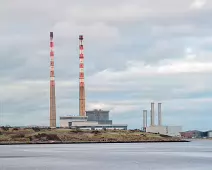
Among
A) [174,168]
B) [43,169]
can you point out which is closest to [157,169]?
[174,168]

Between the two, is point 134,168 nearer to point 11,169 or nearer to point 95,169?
point 95,169

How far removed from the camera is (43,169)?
76.6 m

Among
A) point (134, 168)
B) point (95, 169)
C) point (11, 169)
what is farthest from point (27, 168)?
point (134, 168)

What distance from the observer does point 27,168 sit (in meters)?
79.2

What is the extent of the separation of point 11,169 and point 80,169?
9.71 m

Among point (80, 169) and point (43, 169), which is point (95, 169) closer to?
point (80, 169)

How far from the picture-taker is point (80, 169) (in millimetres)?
78875

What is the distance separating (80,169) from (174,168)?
1341cm

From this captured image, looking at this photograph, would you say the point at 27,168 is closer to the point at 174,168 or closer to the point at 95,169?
the point at 95,169

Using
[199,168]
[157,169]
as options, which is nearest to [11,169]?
[157,169]

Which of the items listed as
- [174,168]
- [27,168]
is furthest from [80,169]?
[174,168]

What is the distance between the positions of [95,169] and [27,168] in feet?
32.0

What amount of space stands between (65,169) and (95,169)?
4.28 meters

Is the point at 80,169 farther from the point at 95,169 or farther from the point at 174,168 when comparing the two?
the point at 174,168
